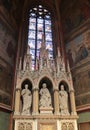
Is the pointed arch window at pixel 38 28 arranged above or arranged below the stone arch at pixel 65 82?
above

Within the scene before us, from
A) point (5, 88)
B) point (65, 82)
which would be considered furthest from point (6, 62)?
point (65, 82)

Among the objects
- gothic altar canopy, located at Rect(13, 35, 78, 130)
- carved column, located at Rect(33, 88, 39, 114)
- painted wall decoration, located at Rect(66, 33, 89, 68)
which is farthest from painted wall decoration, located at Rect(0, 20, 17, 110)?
painted wall decoration, located at Rect(66, 33, 89, 68)

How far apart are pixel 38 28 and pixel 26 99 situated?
22.3ft

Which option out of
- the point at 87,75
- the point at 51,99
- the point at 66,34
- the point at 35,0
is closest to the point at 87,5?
the point at 66,34

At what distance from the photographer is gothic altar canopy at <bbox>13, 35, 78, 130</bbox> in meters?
8.38

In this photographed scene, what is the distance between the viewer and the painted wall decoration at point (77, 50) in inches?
453

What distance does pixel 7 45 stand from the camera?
11.3 meters

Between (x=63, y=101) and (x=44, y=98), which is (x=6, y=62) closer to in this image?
(x=44, y=98)

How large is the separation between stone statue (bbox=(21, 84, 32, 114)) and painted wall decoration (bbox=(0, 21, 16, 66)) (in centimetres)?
253

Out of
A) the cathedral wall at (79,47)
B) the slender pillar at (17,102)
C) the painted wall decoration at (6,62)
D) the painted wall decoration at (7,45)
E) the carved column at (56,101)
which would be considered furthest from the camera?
the painted wall decoration at (7,45)

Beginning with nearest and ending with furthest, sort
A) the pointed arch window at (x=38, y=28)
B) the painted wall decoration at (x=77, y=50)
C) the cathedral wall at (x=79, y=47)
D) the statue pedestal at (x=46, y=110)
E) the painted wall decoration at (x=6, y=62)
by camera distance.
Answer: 1. the statue pedestal at (x=46, y=110)
2. the painted wall decoration at (x=6, y=62)
3. the cathedral wall at (x=79, y=47)
4. the painted wall decoration at (x=77, y=50)
5. the pointed arch window at (x=38, y=28)

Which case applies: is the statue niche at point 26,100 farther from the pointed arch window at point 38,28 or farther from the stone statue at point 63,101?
the pointed arch window at point 38,28

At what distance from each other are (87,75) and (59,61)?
1.85 m

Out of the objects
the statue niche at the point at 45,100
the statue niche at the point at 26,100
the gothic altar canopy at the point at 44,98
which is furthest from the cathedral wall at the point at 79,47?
the statue niche at the point at 26,100
